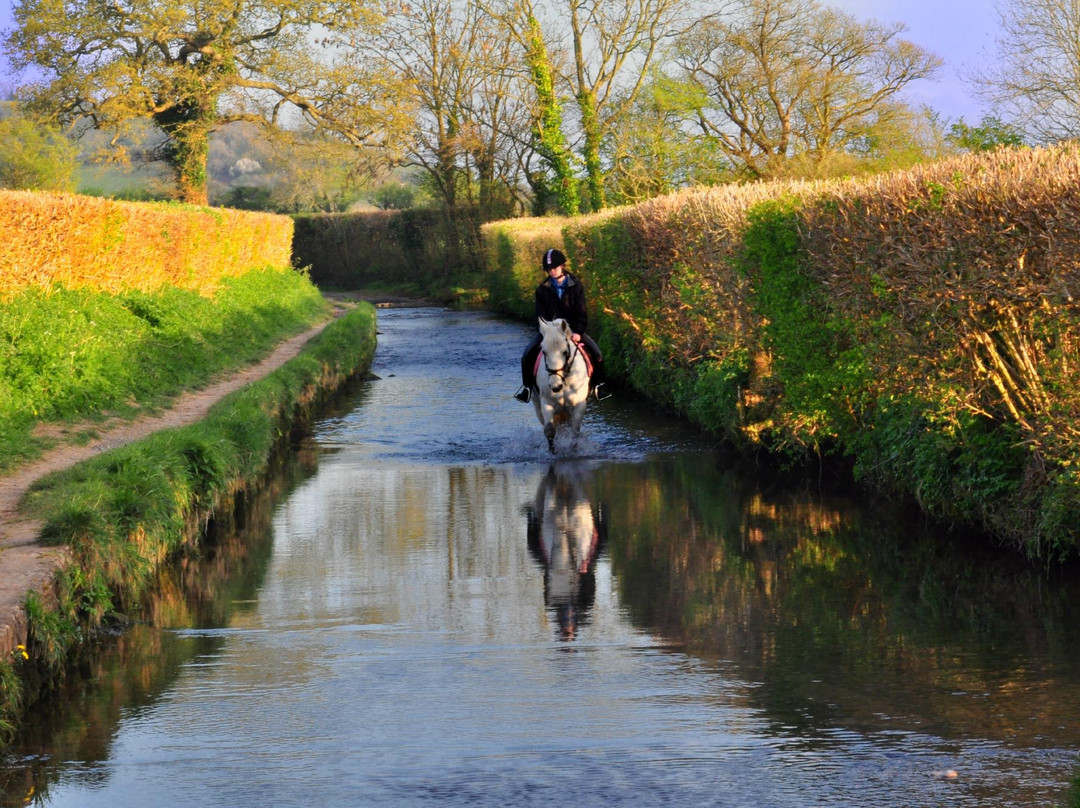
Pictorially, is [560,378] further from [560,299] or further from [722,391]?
[722,391]

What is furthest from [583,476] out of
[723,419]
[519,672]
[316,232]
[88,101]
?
[316,232]

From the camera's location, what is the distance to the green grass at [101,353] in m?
13.7

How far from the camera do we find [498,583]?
9039 millimetres

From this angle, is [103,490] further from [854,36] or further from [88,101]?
[854,36]

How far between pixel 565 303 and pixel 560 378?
1.03m

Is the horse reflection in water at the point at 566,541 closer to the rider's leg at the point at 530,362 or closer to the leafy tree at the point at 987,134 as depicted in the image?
the rider's leg at the point at 530,362

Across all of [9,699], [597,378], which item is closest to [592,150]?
[597,378]

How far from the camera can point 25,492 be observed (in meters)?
10.4


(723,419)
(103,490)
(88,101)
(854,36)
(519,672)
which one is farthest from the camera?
(854,36)

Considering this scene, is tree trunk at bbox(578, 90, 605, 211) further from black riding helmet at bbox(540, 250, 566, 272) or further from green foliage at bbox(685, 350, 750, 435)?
black riding helmet at bbox(540, 250, 566, 272)

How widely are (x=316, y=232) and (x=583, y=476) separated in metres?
58.6

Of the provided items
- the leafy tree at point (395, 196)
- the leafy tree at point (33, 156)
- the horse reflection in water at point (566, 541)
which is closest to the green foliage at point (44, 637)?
the horse reflection in water at point (566, 541)

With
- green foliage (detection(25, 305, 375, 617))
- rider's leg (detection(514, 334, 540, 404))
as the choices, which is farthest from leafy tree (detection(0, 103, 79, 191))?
green foliage (detection(25, 305, 375, 617))

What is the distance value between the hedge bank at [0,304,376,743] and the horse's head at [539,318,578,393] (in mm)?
3117
